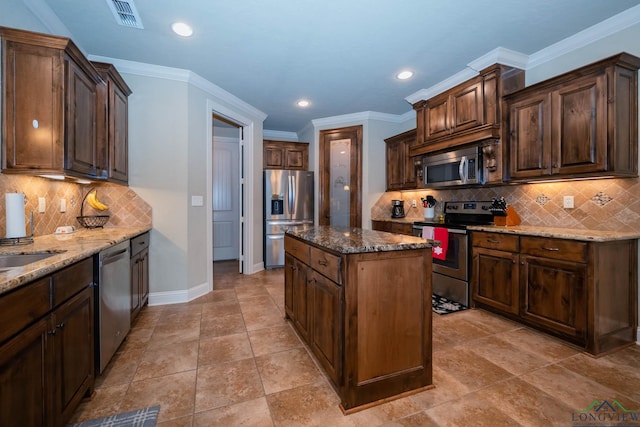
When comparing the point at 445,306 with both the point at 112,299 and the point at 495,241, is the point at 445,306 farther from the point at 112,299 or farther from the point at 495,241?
the point at 112,299

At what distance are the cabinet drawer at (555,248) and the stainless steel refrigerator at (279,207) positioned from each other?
122 inches

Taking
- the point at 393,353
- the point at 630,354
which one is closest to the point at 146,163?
the point at 393,353

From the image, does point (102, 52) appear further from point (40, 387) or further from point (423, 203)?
point (423, 203)

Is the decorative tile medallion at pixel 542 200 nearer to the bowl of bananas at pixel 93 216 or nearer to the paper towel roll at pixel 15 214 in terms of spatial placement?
the paper towel roll at pixel 15 214

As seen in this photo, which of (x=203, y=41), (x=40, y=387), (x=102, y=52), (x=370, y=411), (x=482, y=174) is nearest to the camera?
(x=40, y=387)

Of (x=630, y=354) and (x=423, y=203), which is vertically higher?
(x=423, y=203)

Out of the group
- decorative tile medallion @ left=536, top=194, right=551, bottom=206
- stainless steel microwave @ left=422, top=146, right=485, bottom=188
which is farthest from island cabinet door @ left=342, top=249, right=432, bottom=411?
decorative tile medallion @ left=536, top=194, right=551, bottom=206

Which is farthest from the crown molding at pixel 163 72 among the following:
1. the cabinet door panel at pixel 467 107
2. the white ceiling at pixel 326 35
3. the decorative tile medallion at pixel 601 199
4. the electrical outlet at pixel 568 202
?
the decorative tile medallion at pixel 601 199

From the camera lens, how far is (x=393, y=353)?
5.35ft

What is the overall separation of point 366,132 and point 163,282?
3.69 metres

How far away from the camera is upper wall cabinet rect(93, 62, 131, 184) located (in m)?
2.50

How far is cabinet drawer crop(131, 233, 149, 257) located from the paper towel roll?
2.50ft

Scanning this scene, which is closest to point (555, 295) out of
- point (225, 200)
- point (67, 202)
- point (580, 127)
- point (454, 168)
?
point (580, 127)

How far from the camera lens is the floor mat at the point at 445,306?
3.00 m
